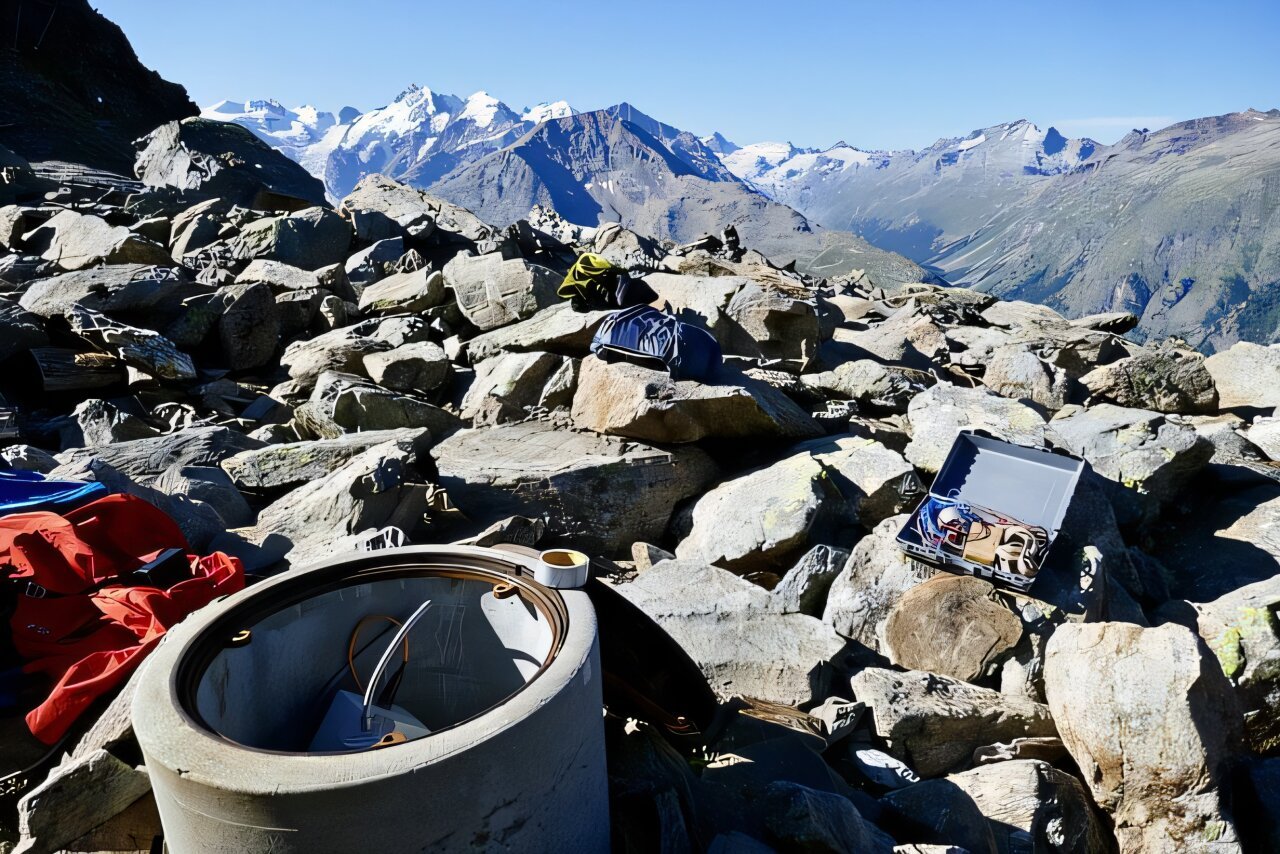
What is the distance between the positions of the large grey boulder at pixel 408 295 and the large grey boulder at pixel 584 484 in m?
4.87

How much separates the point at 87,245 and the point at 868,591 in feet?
44.8

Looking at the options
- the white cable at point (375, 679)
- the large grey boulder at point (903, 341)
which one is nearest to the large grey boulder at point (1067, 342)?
the large grey boulder at point (903, 341)

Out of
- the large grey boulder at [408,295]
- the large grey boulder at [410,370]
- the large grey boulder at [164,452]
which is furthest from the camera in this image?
the large grey boulder at [408,295]

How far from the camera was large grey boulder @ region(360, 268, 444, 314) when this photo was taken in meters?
11.6

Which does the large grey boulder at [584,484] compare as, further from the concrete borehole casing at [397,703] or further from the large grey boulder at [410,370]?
the concrete borehole casing at [397,703]

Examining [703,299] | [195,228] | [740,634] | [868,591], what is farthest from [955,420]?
[195,228]

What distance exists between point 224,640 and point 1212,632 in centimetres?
556

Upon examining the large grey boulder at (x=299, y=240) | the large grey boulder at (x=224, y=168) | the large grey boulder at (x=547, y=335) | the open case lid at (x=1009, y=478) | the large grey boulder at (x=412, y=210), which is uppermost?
the large grey boulder at (x=224, y=168)

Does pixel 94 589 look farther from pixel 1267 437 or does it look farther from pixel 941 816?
pixel 1267 437

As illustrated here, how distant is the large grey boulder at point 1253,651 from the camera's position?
14.6ft

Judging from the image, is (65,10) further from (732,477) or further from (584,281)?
(732,477)

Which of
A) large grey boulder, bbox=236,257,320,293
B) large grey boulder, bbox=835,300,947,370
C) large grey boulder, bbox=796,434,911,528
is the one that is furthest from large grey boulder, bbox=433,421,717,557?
large grey boulder, bbox=236,257,320,293

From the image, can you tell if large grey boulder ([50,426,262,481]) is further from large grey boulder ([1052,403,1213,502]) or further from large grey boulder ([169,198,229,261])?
large grey boulder ([169,198,229,261])

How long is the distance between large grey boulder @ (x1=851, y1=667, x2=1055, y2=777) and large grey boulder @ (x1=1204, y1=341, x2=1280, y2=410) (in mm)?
7482
